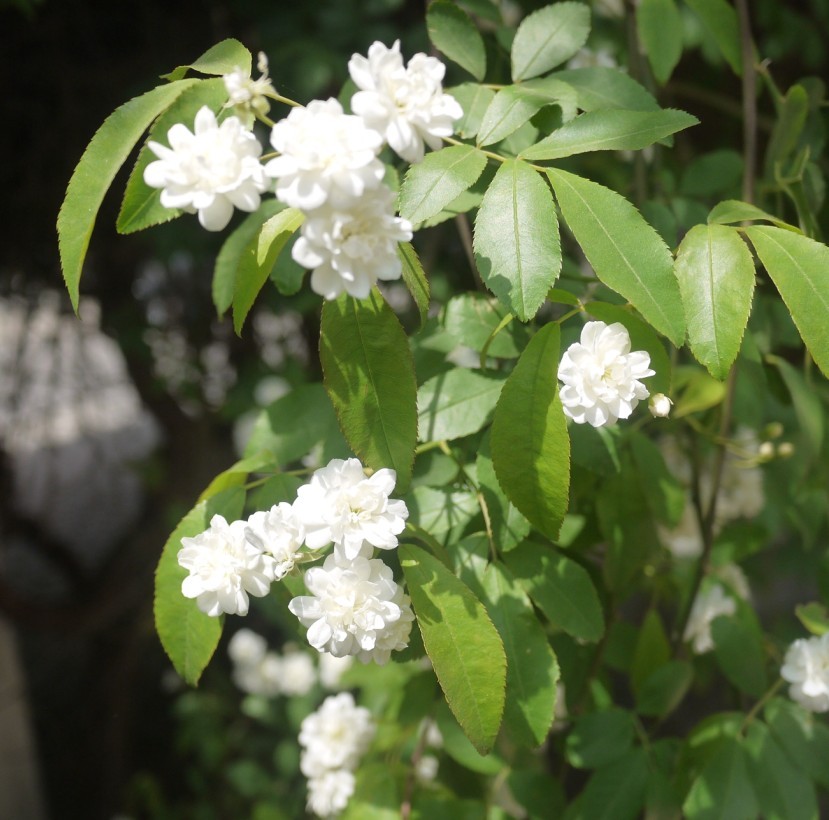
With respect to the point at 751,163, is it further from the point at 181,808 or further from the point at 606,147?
the point at 181,808

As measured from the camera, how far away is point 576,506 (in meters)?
0.88

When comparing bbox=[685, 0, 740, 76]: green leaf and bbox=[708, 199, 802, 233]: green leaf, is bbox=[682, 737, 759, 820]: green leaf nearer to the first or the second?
bbox=[708, 199, 802, 233]: green leaf

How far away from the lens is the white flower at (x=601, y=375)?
1.93 ft

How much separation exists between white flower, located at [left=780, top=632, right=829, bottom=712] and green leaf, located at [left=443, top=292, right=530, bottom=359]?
15.2 inches

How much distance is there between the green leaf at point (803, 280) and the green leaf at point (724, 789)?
0.43 meters


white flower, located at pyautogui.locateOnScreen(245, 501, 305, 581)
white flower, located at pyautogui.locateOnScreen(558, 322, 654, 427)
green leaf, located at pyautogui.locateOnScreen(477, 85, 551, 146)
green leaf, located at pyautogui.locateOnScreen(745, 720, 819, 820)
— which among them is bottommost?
green leaf, located at pyautogui.locateOnScreen(745, 720, 819, 820)

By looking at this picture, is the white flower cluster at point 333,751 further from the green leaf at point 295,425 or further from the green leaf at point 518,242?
the green leaf at point 518,242

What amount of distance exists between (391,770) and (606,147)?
2.35 feet

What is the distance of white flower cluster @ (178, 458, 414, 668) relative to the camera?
1.83ft

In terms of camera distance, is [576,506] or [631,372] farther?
[576,506]

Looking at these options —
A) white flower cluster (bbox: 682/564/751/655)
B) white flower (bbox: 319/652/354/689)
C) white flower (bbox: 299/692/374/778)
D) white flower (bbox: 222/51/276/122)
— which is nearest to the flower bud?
white flower (bbox: 222/51/276/122)

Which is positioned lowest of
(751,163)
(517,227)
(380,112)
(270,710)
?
(270,710)

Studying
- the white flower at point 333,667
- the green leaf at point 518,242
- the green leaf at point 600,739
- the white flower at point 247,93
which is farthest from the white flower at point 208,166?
the white flower at point 333,667

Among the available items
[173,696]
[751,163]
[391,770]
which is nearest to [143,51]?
[751,163]
